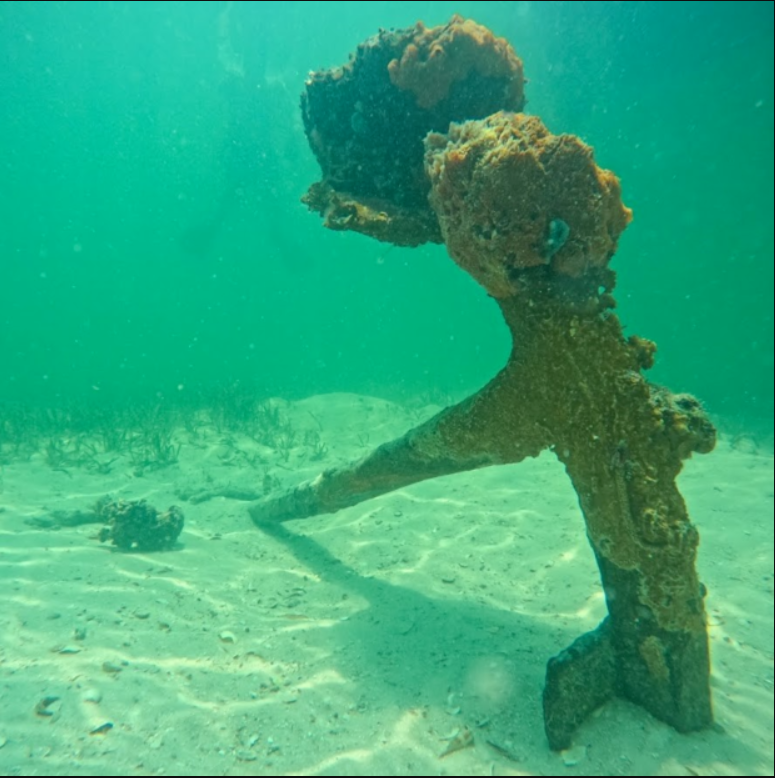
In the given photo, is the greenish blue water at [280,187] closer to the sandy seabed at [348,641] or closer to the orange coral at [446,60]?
the orange coral at [446,60]

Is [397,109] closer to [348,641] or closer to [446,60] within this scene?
[446,60]

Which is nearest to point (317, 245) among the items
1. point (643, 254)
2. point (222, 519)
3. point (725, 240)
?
point (643, 254)

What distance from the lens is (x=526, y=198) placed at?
247cm

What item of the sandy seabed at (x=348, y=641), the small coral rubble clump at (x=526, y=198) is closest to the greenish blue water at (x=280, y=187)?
the small coral rubble clump at (x=526, y=198)

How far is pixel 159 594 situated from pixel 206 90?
3903 cm

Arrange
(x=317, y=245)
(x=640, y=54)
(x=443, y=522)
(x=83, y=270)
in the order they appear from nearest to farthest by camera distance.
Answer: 1. (x=443, y=522)
2. (x=640, y=54)
3. (x=317, y=245)
4. (x=83, y=270)

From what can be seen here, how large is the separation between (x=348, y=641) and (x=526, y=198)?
3.40 metres

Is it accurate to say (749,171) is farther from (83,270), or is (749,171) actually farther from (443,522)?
(83,270)

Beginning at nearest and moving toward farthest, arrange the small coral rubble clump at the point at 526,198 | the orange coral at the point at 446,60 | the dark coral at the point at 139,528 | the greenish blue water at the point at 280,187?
the small coral rubble clump at the point at 526,198
the orange coral at the point at 446,60
the dark coral at the point at 139,528
the greenish blue water at the point at 280,187

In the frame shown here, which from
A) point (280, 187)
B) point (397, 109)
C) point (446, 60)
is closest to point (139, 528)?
point (397, 109)

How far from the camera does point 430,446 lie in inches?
143

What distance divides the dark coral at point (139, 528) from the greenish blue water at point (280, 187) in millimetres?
3979

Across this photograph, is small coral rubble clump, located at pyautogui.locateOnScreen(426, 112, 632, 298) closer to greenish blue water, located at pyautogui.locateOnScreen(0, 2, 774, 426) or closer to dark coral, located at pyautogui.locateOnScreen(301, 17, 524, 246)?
dark coral, located at pyautogui.locateOnScreen(301, 17, 524, 246)

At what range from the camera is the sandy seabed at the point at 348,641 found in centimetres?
253
